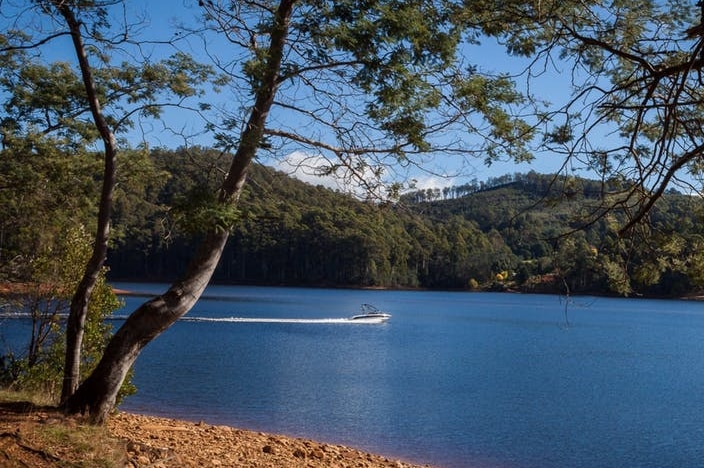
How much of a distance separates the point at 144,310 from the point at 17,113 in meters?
4.14

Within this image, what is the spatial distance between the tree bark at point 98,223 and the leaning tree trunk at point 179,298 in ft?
2.13

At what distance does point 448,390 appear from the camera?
1948 centimetres

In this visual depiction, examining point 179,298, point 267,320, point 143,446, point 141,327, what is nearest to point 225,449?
point 143,446

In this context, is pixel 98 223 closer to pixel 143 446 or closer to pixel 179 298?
pixel 179 298

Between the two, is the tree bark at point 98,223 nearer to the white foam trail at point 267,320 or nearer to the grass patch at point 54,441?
the grass patch at point 54,441

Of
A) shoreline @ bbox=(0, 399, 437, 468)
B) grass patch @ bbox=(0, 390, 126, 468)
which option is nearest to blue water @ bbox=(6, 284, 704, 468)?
shoreline @ bbox=(0, 399, 437, 468)

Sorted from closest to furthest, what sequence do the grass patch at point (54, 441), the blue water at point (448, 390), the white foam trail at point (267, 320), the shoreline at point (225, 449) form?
the grass patch at point (54, 441)
the shoreline at point (225, 449)
the blue water at point (448, 390)
the white foam trail at point (267, 320)

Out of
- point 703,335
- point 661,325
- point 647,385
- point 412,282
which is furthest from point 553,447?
point 412,282

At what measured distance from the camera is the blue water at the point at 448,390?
45.2 ft

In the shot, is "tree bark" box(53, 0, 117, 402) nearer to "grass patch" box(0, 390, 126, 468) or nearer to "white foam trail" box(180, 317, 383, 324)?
"grass patch" box(0, 390, 126, 468)

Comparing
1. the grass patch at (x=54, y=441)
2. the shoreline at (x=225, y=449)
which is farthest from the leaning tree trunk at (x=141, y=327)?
the shoreline at (x=225, y=449)

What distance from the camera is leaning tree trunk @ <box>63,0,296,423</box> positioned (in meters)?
6.40

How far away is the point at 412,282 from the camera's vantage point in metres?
98.1

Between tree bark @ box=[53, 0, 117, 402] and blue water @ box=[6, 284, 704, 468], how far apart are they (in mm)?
4559
